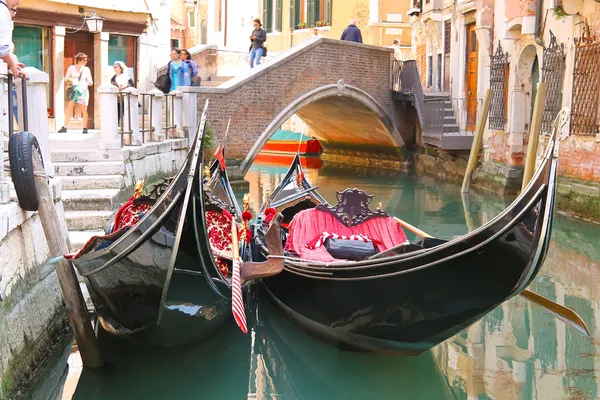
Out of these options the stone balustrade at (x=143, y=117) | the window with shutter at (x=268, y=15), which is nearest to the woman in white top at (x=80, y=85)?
the stone balustrade at (x=143, y=117)

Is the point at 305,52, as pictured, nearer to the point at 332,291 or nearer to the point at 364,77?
the point at 364,77

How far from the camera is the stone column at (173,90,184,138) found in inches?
342

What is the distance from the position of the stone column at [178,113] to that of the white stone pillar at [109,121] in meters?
2.63

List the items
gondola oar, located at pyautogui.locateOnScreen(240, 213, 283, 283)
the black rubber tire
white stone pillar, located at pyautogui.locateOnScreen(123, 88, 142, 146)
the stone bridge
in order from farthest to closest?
1. the stone bridge
2. white stone pillar, located at pyautogui.locateOnScreen(123, 88, 142, 146)
3. gondola oar, located at pyautogui.locateOnScreen(240, 213, 283, 283)
4. the black rubber tire

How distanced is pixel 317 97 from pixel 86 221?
18.9ft

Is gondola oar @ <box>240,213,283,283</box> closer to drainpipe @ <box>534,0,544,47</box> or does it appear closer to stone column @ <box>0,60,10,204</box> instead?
stone column @ <box>0,60,10,204</box>

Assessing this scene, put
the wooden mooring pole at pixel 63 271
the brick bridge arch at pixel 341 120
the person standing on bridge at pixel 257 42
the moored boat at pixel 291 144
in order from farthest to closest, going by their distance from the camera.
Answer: the moored boat at pixel 291 144
the person standing on bridge at pixel 257 42
the brick bridge arch at pixel 341 120
the wooden mooring pole at pixel 63 271

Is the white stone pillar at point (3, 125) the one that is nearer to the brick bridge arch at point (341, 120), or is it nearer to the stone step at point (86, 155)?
the stone step at point (86, 155)

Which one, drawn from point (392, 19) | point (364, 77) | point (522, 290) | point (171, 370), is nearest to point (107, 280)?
point (171, 370)

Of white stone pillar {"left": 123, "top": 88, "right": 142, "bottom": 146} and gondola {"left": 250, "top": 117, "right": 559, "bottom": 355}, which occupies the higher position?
white stone pillar {"left": 123, "top": 88, "right": 142, "bottom": 146}

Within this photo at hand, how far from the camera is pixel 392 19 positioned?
13156 millimetres

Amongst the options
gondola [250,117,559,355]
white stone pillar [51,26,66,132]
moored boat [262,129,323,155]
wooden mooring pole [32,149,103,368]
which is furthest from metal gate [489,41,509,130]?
wooden mooring pole [32,149,103,368]

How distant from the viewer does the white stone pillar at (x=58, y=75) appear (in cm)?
903

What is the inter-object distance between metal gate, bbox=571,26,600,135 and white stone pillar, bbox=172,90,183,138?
361cm
